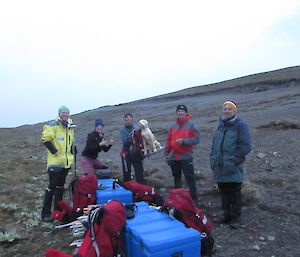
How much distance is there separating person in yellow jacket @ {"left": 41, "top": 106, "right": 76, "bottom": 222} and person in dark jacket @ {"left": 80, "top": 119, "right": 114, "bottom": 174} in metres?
0.48

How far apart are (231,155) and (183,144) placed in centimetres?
141

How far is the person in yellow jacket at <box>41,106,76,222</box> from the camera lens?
7746mm

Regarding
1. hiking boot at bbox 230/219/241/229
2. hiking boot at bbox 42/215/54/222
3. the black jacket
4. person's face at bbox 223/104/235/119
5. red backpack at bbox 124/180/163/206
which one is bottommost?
hiking boot at bbox 230/219/241/229

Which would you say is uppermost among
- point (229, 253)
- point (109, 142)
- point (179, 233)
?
point (109, 142)

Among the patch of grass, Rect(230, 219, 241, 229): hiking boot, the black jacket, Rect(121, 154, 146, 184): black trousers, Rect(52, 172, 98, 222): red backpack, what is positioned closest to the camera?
Rect(230, 219, 241, 229): hiking boot

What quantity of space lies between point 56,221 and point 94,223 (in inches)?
124

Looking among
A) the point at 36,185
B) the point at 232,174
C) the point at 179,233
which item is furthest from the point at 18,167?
the point at 179,233

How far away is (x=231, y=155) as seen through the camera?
261 inches

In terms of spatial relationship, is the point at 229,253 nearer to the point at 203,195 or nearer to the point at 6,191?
the point at 203,195

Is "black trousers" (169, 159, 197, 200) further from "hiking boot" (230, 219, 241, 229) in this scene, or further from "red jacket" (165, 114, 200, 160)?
"hiking boot" (230, 219, 241, 229)

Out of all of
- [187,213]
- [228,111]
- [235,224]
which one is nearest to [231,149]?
[228,111]

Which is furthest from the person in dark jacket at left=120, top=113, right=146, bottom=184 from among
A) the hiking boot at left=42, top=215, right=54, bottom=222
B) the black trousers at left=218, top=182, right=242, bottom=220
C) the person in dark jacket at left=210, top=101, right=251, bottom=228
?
the black trousers at left=218, top=182, right=242, bottom=220

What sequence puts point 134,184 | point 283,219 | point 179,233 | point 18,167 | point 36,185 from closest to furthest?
point 179,233 → point 283,219 → point 134,184 → point 36,185 → point 18,167

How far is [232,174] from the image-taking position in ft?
21.7
